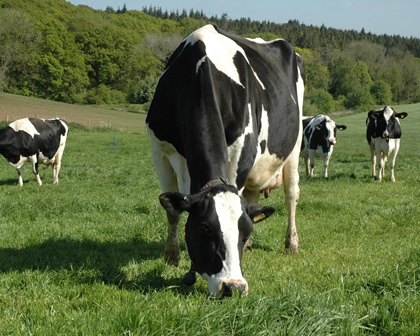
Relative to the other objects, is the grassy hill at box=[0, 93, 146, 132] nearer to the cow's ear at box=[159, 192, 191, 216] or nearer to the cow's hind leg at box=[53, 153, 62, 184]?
the cow's hind leg at box=[53, 153, 62, 184]

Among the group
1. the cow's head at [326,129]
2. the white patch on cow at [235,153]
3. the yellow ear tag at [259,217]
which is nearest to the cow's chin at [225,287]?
the yellow ear tag at [259,217]

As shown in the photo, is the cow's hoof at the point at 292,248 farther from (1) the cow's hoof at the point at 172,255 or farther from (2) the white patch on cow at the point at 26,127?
(2) the white patch on cow at the point at 26,127

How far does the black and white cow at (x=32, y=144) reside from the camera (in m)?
17.5

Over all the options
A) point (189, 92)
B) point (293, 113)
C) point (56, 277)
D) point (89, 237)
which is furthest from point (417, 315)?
point (89, 237)

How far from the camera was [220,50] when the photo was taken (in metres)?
6.25

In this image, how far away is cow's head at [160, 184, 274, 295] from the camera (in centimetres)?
419

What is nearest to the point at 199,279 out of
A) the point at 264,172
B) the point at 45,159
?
the point at 264,172

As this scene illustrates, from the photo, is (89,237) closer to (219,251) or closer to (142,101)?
(219,251)

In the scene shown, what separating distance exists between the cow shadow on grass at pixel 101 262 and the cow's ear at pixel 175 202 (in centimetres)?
76

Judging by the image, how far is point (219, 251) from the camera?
4234 mm

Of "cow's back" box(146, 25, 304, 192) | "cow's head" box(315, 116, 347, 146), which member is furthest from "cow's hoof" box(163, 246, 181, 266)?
"cow's head" box(315, 116, 347, 146)

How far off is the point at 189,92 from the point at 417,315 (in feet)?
10.2

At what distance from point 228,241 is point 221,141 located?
1.19m

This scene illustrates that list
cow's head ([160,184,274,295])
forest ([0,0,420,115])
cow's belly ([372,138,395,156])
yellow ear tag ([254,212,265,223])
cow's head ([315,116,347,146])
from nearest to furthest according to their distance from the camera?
cow's head ([160,184,274,295]), yellow ear tag ([254,212,265,223]), cow's belly ([372,138,395,156]), cow's head ([315,116,347,146]), forest ([0,0,420,115])
